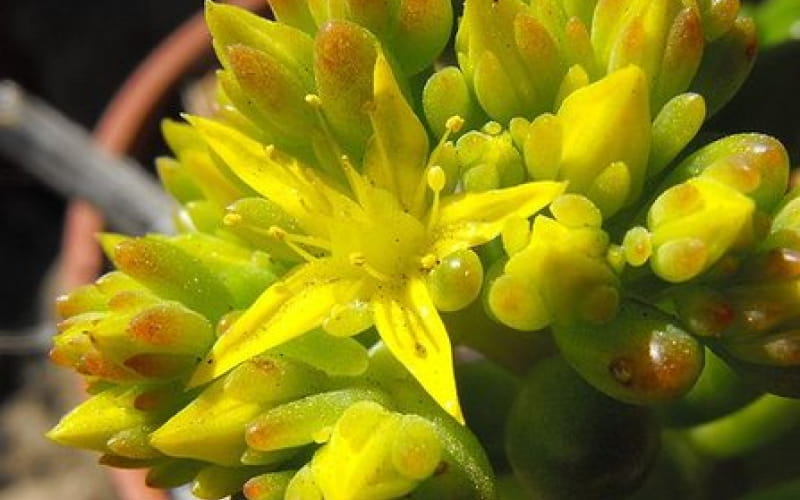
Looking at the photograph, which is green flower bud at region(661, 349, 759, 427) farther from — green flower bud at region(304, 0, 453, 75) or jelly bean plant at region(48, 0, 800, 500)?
green flower bud at region(304, 0, 453, 75)

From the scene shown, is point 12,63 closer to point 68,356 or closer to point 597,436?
point 68,356

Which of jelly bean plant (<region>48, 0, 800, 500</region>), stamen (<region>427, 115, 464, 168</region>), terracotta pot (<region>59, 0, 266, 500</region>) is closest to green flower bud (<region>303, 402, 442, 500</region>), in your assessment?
jelly bean plant (<region>48, 0, 800, 500</region>)

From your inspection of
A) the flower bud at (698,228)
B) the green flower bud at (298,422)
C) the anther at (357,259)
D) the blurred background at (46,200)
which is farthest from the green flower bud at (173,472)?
the blurred background at (46,200)

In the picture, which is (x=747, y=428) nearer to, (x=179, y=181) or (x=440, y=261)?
(x=440, y=261)

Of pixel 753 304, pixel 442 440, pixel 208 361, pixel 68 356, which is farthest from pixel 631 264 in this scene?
pixel 68 356

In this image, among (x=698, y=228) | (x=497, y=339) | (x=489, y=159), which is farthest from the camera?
(x=497, y=339)

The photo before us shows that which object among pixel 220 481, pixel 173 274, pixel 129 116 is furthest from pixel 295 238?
pixel 129 116

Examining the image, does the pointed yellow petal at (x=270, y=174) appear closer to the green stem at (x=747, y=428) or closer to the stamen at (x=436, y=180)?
the stamen at (x=436, y=180)

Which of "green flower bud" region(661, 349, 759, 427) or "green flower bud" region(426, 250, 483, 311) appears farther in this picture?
"green flower bud" region(661, 349, 759, 427)
